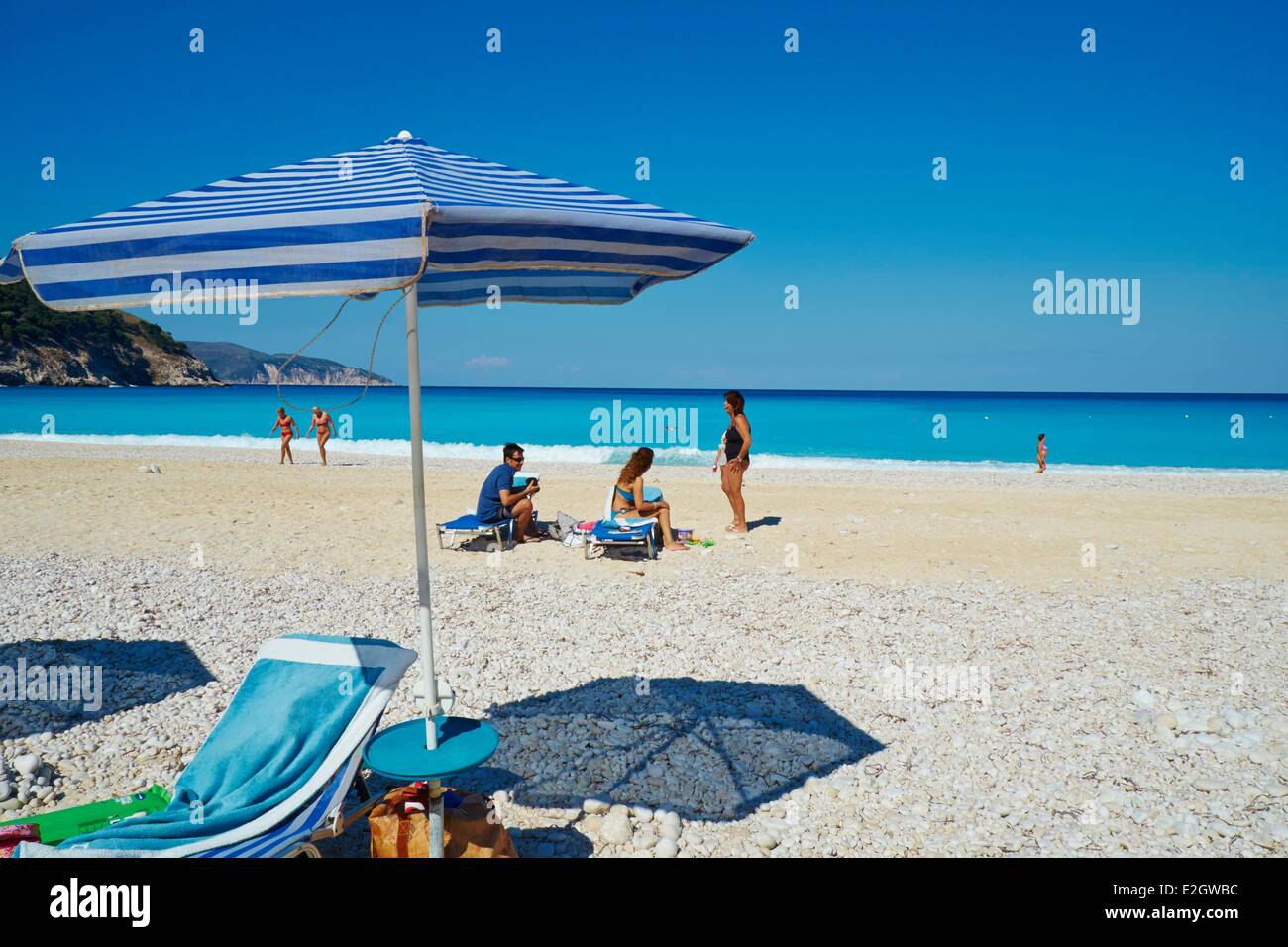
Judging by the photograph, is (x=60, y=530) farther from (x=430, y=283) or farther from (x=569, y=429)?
(x=569, y=429)

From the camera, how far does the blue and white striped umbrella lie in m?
2.56

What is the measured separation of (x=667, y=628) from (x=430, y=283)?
3.82 meters

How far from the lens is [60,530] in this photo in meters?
11.5

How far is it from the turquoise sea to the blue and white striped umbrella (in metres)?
24.5

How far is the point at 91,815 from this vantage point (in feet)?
12.6

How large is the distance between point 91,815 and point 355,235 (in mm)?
3182

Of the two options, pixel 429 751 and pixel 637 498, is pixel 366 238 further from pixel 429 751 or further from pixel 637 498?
pixel 637 498

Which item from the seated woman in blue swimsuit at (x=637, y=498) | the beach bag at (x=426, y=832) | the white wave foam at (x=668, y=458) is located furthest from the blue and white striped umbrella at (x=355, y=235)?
the white wave foam at (x=668, y=458)

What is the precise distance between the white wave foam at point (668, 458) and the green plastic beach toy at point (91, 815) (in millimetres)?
21543

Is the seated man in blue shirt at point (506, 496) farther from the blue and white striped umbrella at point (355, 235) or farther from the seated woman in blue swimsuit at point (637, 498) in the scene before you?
the blue and white striped umbrella at point (355, 235)

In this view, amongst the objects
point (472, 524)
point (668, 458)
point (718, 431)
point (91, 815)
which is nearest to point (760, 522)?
point (472, 524)

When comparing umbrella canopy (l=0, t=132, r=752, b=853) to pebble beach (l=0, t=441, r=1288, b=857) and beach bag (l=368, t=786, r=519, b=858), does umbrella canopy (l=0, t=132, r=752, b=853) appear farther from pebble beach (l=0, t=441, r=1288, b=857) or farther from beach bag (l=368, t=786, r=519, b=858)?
pebble beach (l=0, t=441, r=1288, b=857)

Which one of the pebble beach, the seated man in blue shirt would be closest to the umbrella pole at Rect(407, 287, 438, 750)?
the pebble beach

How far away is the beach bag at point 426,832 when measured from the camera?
11.1 ft
